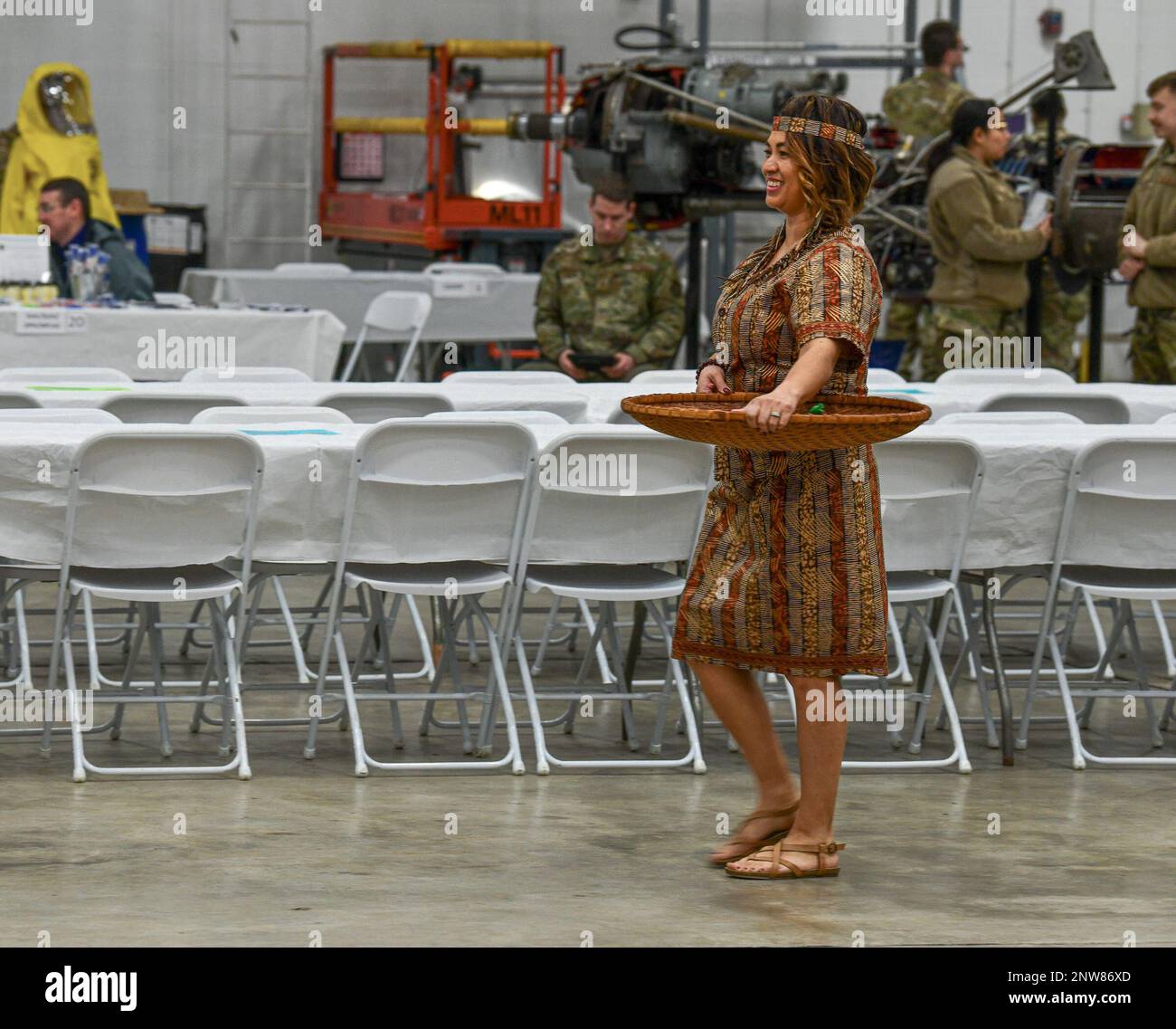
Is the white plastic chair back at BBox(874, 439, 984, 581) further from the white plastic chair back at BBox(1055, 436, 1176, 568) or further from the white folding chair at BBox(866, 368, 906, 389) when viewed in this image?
the white folding chair at BBox(866, 368, 906, 389)

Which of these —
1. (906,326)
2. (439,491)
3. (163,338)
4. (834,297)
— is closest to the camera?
(834,297)

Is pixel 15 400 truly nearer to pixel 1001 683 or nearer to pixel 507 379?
pixel 507 379

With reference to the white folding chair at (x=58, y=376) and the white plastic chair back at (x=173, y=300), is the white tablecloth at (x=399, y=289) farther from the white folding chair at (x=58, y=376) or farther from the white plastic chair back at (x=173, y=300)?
the white folding chair at (x=58, y=376)

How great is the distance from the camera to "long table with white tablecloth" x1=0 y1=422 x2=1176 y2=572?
5.04 metres

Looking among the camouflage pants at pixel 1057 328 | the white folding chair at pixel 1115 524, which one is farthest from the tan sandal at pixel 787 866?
the camouflage pants at pixel 1057 328

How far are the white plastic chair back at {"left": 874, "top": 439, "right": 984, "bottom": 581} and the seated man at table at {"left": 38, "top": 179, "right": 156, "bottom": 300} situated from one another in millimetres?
5309

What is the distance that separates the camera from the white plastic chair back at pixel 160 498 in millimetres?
4977

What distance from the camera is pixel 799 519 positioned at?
13.8 feet

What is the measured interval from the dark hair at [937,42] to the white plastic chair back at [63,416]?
24.5 feet

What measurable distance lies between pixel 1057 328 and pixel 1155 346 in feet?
9.36

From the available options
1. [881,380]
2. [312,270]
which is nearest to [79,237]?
[312,270]

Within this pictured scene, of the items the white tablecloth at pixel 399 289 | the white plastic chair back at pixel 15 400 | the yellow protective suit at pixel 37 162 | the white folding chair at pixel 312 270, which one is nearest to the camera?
the white plastic chair back at pixel 15 400

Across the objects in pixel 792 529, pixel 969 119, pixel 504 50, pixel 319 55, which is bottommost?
pixel 792 529
